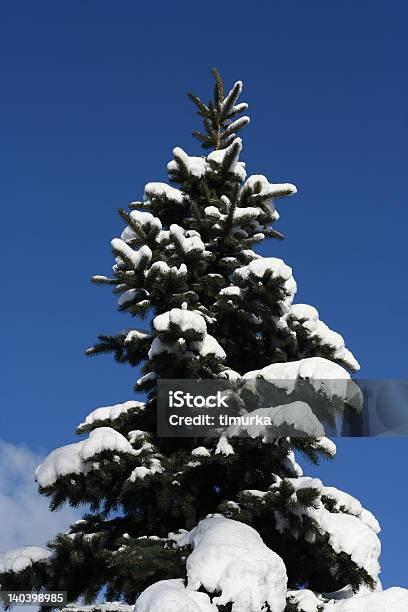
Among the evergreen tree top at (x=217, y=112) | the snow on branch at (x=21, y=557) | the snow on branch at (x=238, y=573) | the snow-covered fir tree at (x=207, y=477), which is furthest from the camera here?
the evergreen tree top at (x=217, y=112)

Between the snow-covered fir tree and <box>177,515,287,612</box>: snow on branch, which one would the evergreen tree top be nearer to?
the snow-covered fir tree

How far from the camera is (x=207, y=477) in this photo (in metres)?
9.64

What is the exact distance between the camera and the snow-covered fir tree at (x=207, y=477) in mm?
7047

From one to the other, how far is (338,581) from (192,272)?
4.99 meters

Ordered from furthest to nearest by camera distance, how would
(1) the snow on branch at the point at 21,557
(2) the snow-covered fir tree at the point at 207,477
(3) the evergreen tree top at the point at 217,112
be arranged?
(3) the evergreen tree top at the point at 217,112 < (1) the snow on branch at the point at 21,557 < (2) the snow-covered fir tree at the point at 207,477

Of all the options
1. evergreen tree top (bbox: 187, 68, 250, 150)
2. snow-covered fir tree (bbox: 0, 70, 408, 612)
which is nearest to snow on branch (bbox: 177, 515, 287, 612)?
snow-covered fir tree (bbox: 0, 70, 408, 612)

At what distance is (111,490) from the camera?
344 inches

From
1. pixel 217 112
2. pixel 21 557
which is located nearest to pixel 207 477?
pixel 21 557

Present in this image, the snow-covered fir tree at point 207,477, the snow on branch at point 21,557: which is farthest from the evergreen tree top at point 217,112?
the snow on branch at point 21,557

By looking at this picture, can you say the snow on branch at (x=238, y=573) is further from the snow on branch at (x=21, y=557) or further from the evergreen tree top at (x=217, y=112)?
the evergreen tree top at (x=217, y=112)

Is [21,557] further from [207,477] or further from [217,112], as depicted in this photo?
[217,112]

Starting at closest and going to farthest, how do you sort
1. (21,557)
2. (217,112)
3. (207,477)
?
(21,557) → (207,477) → (217,112)

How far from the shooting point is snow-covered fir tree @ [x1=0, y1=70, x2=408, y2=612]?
7.05 m

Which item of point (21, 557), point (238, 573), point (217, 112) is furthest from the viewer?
point (217, 112)
